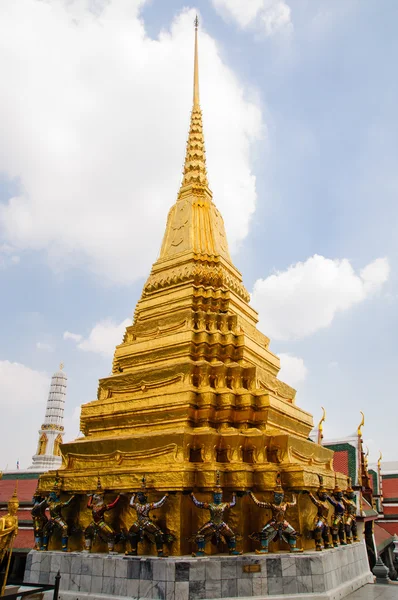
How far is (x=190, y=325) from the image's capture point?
12.9 metres

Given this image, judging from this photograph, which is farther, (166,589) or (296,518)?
(296,518)

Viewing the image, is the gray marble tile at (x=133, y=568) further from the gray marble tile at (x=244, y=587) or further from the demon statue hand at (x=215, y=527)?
the gray marble tile at (x=244, y=587)

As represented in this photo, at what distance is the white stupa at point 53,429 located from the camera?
30.3 metres

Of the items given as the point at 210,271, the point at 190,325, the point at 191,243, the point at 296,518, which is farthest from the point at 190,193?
the point at 296,518

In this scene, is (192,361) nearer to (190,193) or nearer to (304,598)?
(304,598)

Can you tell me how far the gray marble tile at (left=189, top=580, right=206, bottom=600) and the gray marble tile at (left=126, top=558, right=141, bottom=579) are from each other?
106cm

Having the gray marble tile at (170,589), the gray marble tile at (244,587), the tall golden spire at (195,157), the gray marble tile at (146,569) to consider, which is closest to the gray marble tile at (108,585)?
the gray marble tile at (146,569)

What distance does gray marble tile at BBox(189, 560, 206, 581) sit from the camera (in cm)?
851

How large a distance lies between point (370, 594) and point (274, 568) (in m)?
2.88

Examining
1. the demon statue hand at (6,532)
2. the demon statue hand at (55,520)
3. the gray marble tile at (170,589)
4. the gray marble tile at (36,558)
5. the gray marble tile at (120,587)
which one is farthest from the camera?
the demon statue hand at (55,520)

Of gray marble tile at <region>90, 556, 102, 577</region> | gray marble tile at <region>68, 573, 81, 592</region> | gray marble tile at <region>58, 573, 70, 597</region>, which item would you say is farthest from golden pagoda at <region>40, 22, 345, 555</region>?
gray marble tile at <region>58, 573, 70, 597</region>

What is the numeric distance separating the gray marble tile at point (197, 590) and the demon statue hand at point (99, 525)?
2204 mm

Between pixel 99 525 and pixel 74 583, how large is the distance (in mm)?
1142

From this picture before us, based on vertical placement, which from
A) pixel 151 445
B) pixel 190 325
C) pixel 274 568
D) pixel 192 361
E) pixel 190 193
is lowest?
pixel 274 568
